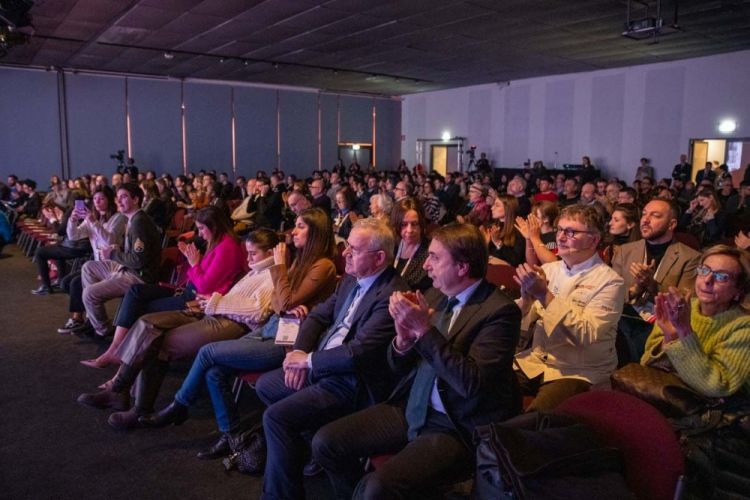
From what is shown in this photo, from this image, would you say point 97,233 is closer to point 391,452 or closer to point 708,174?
point 391,452

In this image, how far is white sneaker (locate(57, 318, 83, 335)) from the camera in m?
5.16

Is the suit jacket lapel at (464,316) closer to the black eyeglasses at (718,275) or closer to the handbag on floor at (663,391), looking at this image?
the handbag on floor at (663,391)

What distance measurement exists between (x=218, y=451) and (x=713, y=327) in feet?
7.96

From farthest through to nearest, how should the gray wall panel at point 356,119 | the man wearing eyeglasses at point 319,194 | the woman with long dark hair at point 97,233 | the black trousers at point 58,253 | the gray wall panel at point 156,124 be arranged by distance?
the gray wall panel at point 356,119
the gray wall panel at point 156,124
the man wearing eyeglasses at point 319,194
the black trousers at point 58,253
the woman with long dark hair at point 97,233

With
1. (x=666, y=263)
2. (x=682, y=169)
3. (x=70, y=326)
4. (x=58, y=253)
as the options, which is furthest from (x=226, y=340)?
(x=682, y=169)

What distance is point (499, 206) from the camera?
4.84 meters

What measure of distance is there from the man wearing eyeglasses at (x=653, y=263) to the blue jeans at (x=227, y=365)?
187 centimetres

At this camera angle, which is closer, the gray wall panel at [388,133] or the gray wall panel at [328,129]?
the gray wall panel at [328,129]

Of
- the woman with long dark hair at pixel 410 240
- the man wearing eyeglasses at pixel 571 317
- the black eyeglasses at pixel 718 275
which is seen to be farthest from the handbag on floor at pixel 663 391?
the woman with long dark hair at pixel 410 240

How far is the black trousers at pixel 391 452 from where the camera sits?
1854mm

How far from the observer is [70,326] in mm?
5195

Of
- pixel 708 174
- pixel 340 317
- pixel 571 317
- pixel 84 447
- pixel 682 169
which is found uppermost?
pixel 682 169

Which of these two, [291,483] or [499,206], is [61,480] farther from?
[499,206]

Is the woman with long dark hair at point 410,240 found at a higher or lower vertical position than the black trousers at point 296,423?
higher
